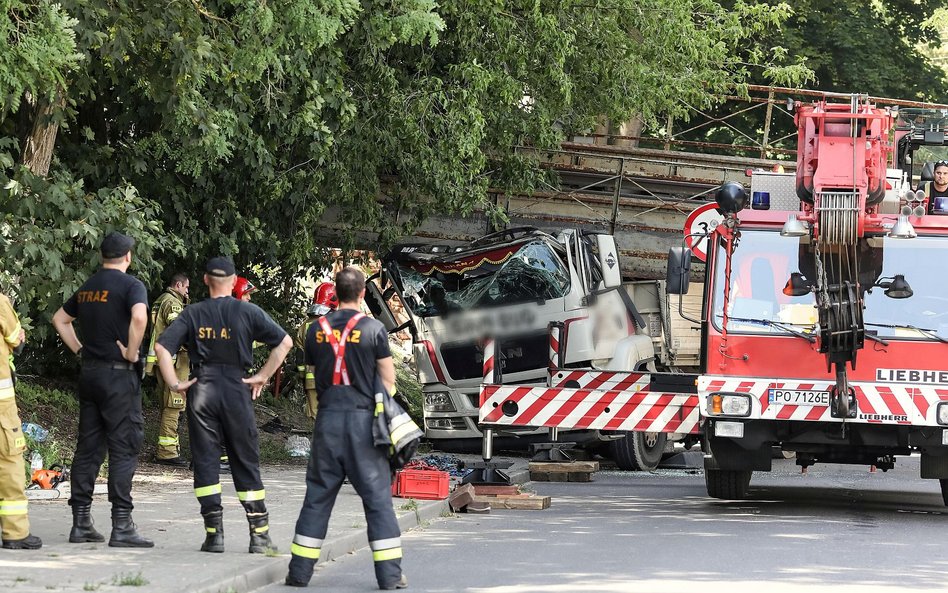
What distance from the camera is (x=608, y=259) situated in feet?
54.2

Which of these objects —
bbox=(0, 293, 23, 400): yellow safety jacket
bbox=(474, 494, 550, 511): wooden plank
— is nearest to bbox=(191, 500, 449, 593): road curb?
bbox=(474, 494, 550, 511): wooden plank

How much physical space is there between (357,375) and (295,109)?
25.7 feet

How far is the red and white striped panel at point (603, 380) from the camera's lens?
504 inches

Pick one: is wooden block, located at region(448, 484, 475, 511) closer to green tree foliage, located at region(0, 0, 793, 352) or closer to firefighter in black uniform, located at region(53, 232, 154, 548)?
green tree foliage, located at region(0, 0, 793, 352)

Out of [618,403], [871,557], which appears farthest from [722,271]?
[871,557]

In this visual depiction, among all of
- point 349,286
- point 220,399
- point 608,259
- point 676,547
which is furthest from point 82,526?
point 608,259

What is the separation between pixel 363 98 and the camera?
53.1ft

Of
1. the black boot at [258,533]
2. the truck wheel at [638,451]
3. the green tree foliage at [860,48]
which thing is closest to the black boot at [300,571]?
the black boot at [258,533]

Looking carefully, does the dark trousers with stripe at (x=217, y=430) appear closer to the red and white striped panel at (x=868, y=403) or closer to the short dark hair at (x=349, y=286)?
the short dark hair at (x=349, y=286)

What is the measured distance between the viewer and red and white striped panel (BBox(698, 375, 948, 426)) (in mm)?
11453

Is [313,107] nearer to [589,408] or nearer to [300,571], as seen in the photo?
[589,408]

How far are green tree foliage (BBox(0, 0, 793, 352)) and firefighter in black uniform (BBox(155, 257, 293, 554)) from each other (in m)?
3.53

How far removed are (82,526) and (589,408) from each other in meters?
5.28

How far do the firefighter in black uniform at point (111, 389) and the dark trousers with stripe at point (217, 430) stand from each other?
0.50m
